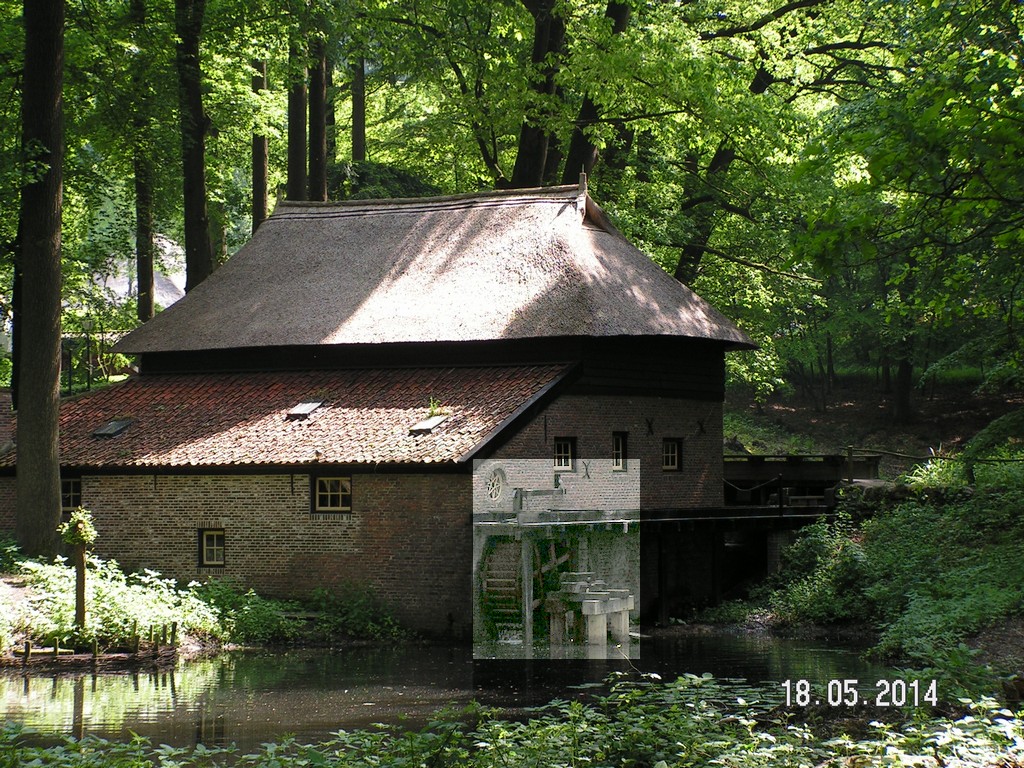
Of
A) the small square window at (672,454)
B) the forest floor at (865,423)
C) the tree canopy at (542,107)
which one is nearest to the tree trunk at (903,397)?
the forest floor at (865,423)

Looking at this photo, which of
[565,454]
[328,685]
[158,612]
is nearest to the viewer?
[328,685]

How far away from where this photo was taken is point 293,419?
A: 22.2m

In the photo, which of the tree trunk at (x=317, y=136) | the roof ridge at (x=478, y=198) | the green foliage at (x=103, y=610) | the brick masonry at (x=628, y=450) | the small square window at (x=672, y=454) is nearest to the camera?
the green foliage at (x=103, y=610)

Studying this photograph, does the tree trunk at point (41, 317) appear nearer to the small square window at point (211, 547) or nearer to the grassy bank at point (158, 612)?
the grassy bank at point (158, 612)

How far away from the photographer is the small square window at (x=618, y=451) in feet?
75.7

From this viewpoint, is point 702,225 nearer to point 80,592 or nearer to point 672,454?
point 672,454

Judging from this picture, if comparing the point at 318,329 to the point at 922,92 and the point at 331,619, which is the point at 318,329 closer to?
the point at 331,619

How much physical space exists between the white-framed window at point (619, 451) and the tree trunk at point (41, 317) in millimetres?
9311

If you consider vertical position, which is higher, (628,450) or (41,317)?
(41,317)

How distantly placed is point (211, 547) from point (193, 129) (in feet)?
33.1

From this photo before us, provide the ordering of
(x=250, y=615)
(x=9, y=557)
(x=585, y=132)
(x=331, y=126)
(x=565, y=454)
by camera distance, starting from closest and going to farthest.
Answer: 1. (x=9, y=557)
2. (x=250, y=615)
3. (x=565, y=454)
4. (x=585, y=132)
5. (x=331, y=126)

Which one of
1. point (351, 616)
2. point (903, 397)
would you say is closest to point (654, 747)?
point (351, 616)

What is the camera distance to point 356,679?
16.1m

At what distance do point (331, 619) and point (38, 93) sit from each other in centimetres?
906
